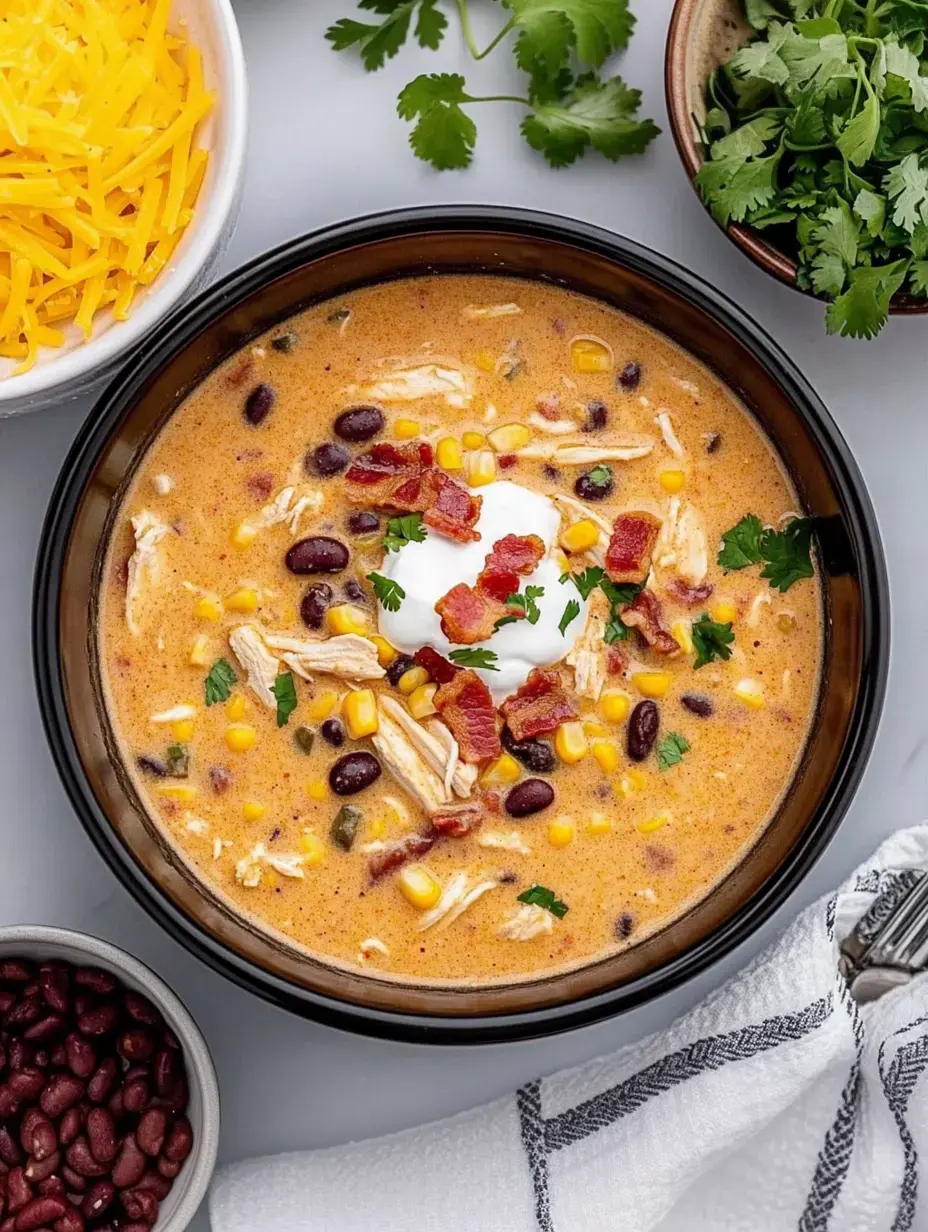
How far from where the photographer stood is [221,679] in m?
3.28

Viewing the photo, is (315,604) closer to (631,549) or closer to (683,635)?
(631,549)

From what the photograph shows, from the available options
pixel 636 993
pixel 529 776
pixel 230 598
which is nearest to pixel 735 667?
pixel 529 776

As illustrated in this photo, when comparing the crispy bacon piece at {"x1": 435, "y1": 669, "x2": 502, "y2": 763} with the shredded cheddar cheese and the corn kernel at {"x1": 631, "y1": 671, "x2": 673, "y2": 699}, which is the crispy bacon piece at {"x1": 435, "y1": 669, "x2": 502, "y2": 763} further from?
the shredded cheddar cheese

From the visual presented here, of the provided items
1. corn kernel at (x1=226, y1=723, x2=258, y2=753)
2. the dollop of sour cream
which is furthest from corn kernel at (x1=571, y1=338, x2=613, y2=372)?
corn kernel at (x1=226, y1=723, x2=258, y2=753)

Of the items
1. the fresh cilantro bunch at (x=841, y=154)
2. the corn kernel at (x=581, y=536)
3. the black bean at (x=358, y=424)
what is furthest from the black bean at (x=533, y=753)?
the fresh cilantro bunch at (x=841, y=154)

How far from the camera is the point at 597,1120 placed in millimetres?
3531

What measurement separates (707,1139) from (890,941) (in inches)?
27.0

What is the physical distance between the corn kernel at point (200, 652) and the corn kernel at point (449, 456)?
0.70 meters

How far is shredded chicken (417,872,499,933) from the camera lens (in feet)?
10.7

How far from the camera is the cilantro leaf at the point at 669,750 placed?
3273mm

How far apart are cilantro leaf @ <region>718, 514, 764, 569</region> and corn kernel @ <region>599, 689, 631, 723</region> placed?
404 mm

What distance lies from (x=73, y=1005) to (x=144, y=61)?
7.25 ft

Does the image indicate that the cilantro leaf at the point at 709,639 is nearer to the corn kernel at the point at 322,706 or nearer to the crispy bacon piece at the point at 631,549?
the crispy bacon piece at the point at 631,549

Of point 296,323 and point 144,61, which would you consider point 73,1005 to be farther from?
point 144,61
